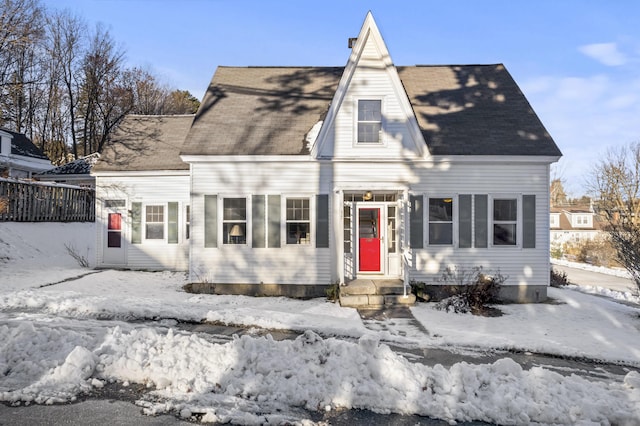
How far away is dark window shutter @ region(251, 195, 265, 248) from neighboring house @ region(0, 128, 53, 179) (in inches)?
1000

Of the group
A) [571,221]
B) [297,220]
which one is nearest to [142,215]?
[297,220]

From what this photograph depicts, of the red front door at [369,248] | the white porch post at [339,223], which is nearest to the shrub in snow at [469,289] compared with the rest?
the red front door at [369,248]

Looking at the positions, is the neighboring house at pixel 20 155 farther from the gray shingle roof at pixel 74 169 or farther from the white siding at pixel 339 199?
the white siding at pixel 339 199

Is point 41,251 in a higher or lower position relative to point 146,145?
lower

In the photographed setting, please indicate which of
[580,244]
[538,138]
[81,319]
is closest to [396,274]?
[538,138]

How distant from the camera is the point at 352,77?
1186cm

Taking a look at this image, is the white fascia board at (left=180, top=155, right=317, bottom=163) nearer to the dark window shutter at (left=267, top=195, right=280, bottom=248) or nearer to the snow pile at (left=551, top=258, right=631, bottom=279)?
the dark window shutter at (left=267, top=195, right=280, bottom=248)

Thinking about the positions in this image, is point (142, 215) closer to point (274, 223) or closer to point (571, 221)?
point (274, 223)

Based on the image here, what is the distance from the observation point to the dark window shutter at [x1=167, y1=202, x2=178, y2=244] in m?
14.8

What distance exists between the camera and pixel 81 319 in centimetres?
793

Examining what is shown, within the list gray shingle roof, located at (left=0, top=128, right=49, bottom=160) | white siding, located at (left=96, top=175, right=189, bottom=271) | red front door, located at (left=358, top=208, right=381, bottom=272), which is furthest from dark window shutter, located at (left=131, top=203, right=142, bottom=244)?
gray shingle roof, located at (left=0, top=128, right=49, bottom=160)

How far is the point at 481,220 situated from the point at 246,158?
7.07 m

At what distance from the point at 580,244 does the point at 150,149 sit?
32093 millimetres

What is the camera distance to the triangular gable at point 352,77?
38.1 feet
